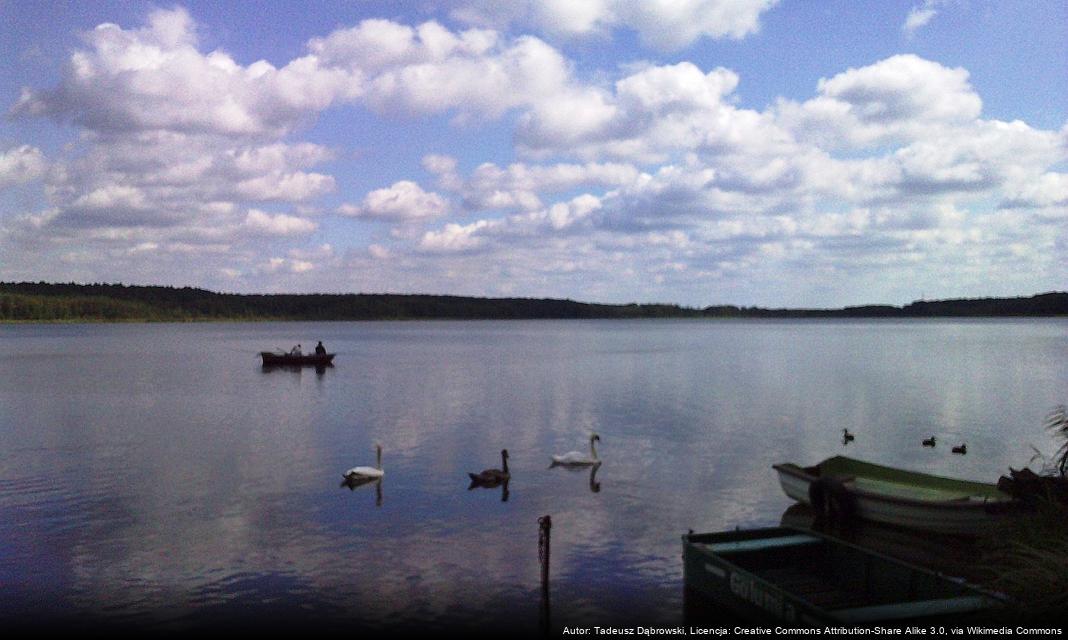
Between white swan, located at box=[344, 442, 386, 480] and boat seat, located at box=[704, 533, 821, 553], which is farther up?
boat seat, located at box=[704, 533, 821, 553]

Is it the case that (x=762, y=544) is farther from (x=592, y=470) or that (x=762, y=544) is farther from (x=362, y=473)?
(x=362, y=473)

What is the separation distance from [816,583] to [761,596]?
9.30ft

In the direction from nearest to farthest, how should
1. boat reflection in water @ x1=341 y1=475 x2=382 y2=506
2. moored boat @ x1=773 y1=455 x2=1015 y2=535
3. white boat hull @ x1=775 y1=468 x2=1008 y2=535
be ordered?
white boat hull @ x1=775 y1=468 x2=1008 y2=535
moored boat @ x1=773 y1=455 x2=1015 y2=535
boat reflection in water @ x1=341 y1=475 x2=382 y2=506

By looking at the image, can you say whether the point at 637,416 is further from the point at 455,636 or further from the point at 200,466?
the point at 455,636

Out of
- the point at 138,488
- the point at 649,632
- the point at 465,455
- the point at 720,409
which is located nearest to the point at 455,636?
the point at 649,632

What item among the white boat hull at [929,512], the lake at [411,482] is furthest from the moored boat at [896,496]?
the lake at [411,482]

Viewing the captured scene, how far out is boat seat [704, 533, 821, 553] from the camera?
60.1 ft

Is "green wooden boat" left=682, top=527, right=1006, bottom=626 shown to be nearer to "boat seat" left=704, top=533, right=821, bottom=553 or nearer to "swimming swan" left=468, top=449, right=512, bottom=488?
"boat seat" left=704, top=533, right=821, bottom=553

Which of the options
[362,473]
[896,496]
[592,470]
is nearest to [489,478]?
[362,473]

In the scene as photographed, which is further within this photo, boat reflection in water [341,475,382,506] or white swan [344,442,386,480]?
white swan [344,442,386,480]

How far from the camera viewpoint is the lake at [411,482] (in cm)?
1988

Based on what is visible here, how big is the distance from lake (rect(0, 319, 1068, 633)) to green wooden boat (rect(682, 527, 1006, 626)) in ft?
5.82

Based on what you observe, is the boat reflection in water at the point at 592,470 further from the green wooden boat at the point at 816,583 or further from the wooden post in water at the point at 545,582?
the green wooden boat at the point at 816,583

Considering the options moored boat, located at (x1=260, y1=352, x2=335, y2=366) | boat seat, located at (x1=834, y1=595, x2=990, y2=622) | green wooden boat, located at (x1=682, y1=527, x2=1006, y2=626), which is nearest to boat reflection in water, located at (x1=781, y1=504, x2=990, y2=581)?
green wooden boat, located at (x1=682, y1=527, x2=1006, y2=626)
